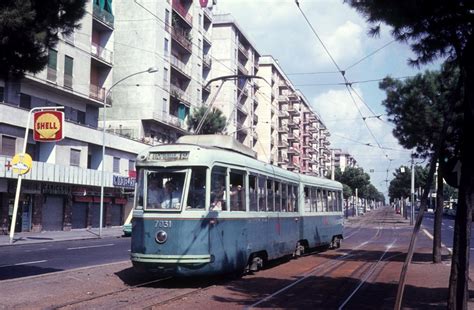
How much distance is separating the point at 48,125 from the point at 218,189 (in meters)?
21.0

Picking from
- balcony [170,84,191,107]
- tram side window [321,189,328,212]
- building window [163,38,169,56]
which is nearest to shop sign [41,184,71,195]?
balcony [170,84,191,107]

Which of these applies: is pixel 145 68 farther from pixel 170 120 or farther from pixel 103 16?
pixel 103 16

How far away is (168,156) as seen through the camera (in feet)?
39.7

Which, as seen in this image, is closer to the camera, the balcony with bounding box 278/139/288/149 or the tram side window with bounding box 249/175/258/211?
the tram side window with bounding box 249/175/258/211

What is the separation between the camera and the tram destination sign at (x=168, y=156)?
474 inches

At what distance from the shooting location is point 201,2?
192 feet

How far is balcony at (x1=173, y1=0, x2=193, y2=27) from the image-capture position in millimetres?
53181

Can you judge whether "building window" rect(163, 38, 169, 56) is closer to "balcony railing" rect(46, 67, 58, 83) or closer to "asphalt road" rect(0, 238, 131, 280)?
"balcony railing" rect(46, 67, 58, 83)

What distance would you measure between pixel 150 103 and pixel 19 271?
3432 centimetres

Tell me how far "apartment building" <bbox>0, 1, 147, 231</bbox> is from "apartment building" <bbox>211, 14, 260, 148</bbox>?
19.7 meters

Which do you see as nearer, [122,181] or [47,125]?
[47,125]

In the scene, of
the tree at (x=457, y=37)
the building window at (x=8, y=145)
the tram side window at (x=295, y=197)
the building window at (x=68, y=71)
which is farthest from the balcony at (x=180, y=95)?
the tree at (x=457, y=37)

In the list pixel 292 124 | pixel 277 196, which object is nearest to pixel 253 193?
pixel 277 196

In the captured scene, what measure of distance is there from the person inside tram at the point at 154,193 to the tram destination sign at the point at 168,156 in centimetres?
48
